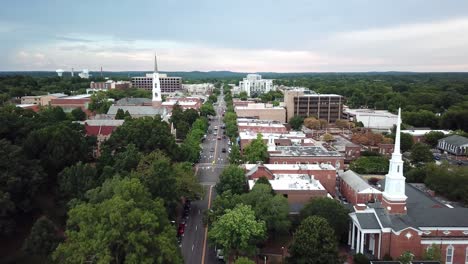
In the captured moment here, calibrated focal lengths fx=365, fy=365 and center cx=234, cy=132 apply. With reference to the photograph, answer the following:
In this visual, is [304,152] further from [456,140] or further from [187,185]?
[456,140]

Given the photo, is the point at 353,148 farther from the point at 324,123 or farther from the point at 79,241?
the point at 79,241

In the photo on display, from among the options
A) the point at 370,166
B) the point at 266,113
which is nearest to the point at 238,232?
the point at 370,166

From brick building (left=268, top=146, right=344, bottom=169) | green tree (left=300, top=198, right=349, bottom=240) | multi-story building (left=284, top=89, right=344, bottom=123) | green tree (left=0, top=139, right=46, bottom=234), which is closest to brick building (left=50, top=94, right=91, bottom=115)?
multi-story building (left=284, top=89, right=344, bottom=123)

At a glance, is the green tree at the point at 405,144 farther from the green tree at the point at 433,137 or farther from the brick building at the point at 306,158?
the brick building at the point at 306,158

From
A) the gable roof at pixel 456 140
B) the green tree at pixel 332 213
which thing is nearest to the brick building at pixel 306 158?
the green tree at pixel 332 213

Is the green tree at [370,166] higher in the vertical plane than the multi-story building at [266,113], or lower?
lower

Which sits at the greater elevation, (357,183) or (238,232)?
(238,232)
